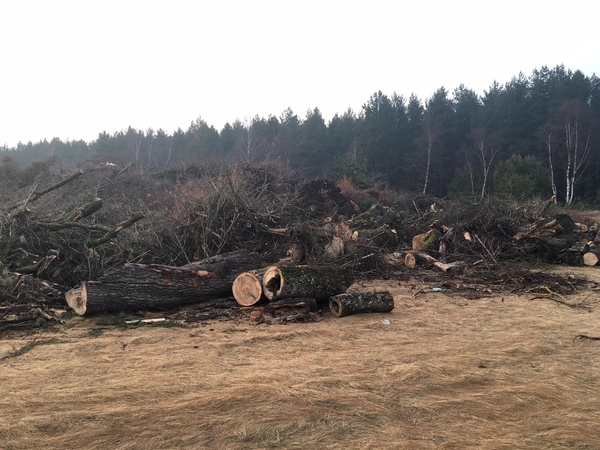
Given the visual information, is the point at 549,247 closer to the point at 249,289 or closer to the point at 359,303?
the point at 359,303

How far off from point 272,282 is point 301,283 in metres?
0.40

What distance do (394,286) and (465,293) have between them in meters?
1.27

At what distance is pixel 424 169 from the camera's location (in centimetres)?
3553

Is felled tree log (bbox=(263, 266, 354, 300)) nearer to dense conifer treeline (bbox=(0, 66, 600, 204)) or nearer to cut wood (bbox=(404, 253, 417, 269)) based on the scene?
cut wood (bbox=(404, 253, 417, 269))

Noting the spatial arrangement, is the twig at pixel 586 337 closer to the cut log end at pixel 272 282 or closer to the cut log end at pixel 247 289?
the cut log end at pixel 272 282

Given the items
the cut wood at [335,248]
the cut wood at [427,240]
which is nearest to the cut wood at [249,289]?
the cut wood at [335,248]

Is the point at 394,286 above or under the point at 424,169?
under

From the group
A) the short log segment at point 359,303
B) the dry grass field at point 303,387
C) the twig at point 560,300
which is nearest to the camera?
the dry grass field at point 303,387

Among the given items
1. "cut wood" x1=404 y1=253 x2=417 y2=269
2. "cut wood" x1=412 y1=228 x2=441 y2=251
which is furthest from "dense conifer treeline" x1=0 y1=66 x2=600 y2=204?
"cut wood" x1=404 y1=253 x2=417 y2=269

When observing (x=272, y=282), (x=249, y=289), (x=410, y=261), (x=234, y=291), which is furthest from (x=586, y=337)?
(x=410, y=261)

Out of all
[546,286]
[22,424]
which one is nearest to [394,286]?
[546,286]

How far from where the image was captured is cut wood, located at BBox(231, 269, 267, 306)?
5.95 m

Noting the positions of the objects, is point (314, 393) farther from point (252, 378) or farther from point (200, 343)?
point (200, 343)

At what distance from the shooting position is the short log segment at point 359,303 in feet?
18.7
